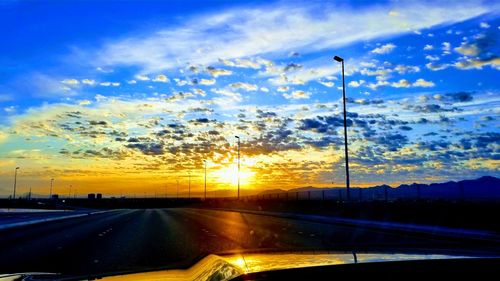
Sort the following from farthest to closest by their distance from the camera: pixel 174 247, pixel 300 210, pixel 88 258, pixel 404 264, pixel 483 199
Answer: pixel 300 210, pixel 483 199, pixel 174 247, pixel 88 258, pixel 404 264

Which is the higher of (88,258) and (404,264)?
(404,264)

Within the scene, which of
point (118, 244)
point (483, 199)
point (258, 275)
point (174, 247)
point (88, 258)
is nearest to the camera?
point (258, 275)

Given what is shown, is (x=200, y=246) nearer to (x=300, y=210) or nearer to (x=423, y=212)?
(x=423, y=212)

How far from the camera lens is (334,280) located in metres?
3.27

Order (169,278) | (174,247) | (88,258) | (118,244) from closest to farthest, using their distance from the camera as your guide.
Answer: (169,278) < (88,258) < (174,247) < (118,244)

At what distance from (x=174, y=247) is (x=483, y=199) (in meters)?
32.1

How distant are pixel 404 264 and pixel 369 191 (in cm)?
4514

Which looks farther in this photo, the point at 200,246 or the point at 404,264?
the point at 200,246

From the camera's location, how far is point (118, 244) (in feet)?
61.4

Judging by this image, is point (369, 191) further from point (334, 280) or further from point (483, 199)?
point (334, 280)

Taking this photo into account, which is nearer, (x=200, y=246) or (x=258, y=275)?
(x=258, y=275)

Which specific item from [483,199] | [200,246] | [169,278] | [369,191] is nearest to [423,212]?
[483,199]

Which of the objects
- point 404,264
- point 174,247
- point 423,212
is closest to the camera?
point 404,264

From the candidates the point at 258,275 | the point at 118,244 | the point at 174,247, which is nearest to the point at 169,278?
the point at 258,275
